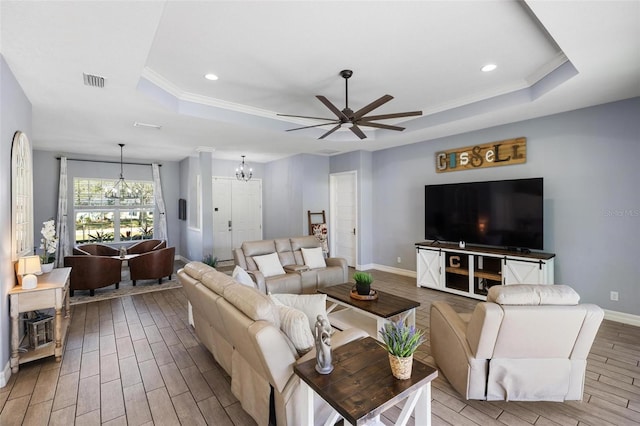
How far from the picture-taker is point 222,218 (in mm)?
8047

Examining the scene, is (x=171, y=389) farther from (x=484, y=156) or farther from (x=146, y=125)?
(x=484, y=156)

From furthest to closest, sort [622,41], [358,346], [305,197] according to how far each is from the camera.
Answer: [305,197], [622,41], [358,346]

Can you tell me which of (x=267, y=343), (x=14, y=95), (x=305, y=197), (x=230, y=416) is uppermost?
(x=14, y=95)

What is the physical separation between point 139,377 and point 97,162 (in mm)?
6454

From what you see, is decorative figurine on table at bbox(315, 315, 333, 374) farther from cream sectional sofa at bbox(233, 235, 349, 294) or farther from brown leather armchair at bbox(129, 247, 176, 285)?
brown leather armchair at bbox(129, 247, 176, 285)

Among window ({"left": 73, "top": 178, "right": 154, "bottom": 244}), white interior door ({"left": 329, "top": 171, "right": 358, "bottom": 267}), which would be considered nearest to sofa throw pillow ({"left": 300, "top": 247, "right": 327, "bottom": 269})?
white interior door ({"left": 329, "top": 171, "right": 358, "bottom": 267})

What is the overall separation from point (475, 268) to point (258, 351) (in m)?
4.13

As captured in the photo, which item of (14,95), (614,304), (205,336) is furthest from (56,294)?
(614,304)

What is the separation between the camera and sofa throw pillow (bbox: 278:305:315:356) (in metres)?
1.95

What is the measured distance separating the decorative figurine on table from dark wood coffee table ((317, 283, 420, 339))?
1.37m

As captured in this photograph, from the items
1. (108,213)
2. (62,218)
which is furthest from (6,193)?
(108,213)

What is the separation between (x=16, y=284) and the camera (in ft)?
9.63

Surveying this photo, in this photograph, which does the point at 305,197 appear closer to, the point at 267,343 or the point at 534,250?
the point at 534,250

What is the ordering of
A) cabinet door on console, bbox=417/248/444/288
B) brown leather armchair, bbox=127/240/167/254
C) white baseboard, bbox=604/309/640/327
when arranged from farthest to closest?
brown leather armchair, bbox=127/240/167/254 < cabinet door on console, bbox=417/248/444/288 < white baseboard, bbox=604/309/640/327
